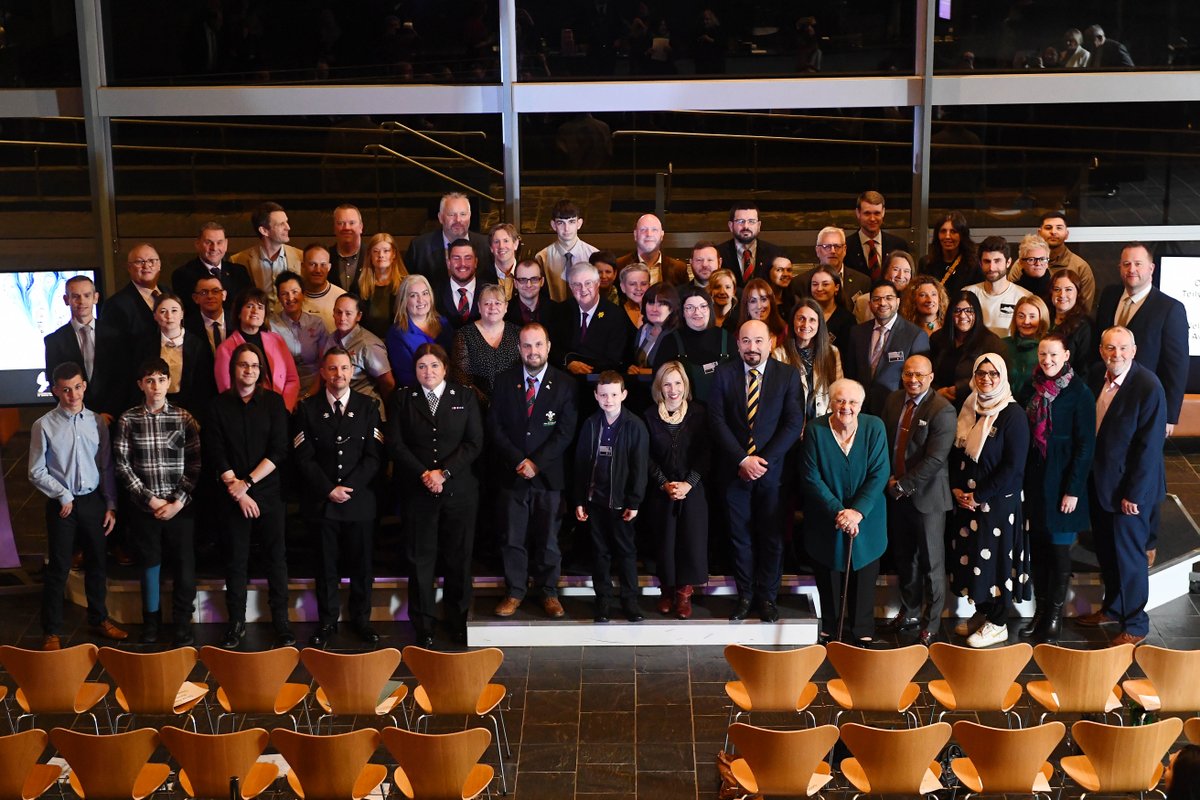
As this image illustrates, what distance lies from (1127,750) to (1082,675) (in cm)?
79

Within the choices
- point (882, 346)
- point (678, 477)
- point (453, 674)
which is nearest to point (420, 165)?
point (678, 477)

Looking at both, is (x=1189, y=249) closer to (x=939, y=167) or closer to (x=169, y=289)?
(x=939, y=167)

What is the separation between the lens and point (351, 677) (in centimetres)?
694

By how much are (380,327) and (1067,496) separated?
414 cm

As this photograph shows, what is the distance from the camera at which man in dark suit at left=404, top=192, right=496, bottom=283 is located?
9.04 m

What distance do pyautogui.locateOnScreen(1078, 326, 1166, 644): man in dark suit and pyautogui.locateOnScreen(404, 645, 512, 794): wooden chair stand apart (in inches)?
143

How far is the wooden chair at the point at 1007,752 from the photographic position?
240 inches

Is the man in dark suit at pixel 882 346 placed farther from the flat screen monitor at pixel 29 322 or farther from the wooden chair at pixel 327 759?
the flat screen monitor at pixel 29 322

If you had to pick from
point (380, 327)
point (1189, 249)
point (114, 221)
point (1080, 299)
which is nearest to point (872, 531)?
point (1080, 299)

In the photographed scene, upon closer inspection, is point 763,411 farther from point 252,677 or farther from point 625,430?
point 252,677

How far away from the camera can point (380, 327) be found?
8.84 m

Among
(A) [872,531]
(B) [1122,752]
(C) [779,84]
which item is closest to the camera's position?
(B) [1122,752]

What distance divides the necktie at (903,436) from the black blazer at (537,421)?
1854 millimetres

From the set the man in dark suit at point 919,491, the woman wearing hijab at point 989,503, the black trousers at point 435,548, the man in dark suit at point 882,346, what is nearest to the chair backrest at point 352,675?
the black trousers at point 435,548
